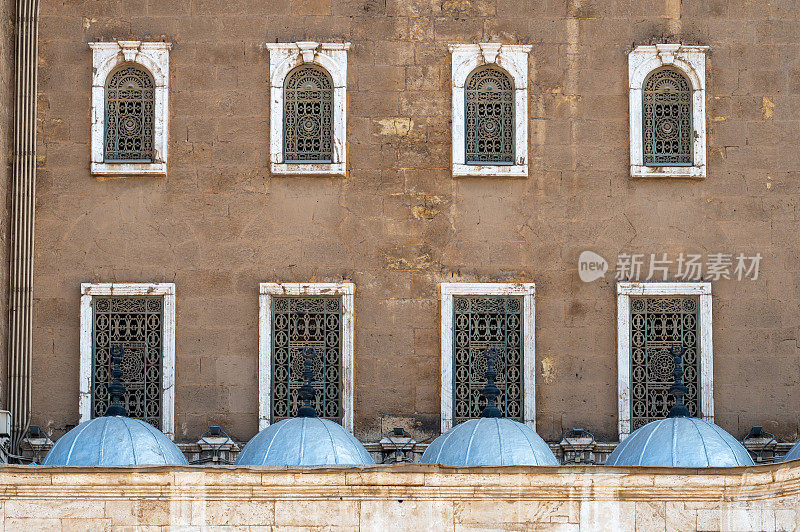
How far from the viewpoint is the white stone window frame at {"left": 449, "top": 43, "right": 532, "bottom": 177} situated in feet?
64.1

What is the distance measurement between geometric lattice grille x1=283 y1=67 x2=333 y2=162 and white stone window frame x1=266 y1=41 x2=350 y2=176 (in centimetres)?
8

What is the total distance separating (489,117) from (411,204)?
1.38 metres

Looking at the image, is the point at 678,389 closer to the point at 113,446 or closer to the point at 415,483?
the point at 415,483

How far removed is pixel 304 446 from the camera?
17672 mm

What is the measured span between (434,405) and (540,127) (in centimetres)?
347

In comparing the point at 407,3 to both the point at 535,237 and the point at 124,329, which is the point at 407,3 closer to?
the point at 535,237

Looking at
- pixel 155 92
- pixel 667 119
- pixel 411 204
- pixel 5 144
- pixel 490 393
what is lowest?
pixel 490 393

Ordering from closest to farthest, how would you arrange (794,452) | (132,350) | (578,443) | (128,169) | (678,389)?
(794,452)
(678,389)
(578,443)
(132,350)
(128,169)

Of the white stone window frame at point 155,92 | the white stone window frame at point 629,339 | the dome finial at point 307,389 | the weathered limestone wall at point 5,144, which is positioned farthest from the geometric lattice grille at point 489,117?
the weathered limestone wall at point 5,144

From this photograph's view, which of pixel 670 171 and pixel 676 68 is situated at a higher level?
pixel 676 68

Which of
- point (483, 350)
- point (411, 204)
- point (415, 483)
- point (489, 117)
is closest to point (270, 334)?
point (411, 204)

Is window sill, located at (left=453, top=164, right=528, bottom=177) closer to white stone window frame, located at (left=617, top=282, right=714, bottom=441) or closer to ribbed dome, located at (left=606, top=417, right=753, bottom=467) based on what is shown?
white stone window frame, located at (left=617, top=282, right=714, bottom=441)

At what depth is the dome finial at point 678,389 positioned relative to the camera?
60.2ft

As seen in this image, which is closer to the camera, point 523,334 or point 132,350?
point 132,350
